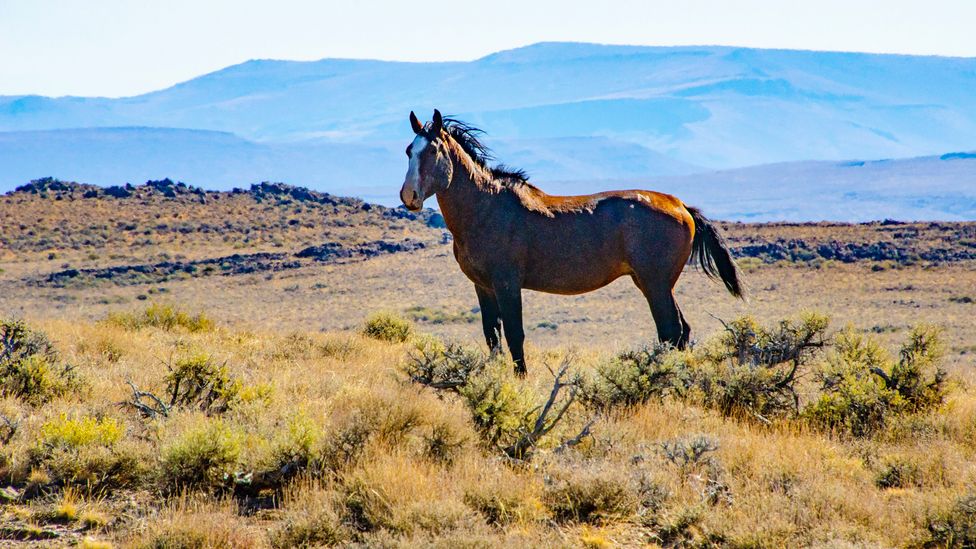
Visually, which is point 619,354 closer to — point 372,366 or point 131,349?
point 372,366

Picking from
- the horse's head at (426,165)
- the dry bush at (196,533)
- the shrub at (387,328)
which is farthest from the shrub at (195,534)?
the shrub at (387,328)

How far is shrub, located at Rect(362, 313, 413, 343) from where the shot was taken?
43.9 ft

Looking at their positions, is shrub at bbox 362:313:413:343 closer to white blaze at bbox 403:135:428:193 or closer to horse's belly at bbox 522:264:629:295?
horse's belly at bbox 522:264:629:295

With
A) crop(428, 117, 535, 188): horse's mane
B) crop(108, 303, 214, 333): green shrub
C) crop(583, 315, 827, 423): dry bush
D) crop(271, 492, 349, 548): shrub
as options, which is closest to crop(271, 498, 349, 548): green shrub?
crop(271, 492, 349, 548): shrub

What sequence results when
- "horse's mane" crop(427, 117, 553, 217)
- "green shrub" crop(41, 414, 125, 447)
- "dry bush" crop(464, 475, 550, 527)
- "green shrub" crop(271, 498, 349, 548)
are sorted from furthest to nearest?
"horse's mane" crop(427, 117, 553, 217) < "green shrub" crop(41, 414, 125, 447) < "dry bush" crop(464, 475, 550, 527) < "green shrub" crop(271, 498, 349, 548)

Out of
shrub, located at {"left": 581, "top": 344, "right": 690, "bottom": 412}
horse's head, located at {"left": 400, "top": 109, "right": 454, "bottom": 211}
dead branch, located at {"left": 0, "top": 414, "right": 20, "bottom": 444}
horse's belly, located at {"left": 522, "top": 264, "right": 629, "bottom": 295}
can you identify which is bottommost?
shrub, located at {"left": 581, "top": 344, "right": 690, "bottom": 412}

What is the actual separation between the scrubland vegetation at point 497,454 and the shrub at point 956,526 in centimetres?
1

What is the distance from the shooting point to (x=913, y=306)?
32.4 meters

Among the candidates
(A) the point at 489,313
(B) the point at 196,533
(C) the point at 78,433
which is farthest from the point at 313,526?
(A) the point at 489,313

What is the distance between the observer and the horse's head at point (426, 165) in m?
8.83

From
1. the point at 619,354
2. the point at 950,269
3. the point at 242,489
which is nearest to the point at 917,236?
the point at 950,269

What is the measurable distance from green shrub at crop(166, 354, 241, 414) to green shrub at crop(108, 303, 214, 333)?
19.6ft

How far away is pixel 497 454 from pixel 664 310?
3912mm

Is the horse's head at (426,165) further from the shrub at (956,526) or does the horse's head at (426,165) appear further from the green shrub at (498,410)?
the shrub at (956,526)
